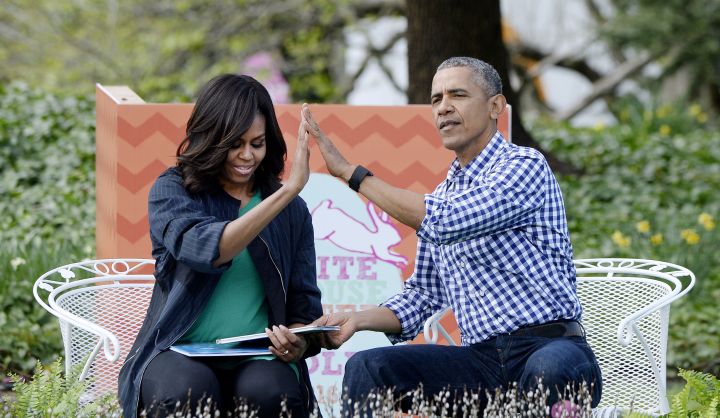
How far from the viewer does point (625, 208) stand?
7793mm

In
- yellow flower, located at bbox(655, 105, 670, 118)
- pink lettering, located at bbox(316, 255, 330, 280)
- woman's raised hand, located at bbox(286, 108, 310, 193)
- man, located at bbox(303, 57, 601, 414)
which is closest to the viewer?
woman's raised hand, located at bbox(286, 108, 310, 193)

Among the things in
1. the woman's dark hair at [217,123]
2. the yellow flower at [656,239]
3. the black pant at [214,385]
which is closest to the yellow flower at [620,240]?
the yellow flower at [656,239]

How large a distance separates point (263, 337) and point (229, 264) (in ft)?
0.83

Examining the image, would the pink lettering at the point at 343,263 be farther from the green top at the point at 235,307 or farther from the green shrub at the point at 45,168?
the green shrub at the point at 45,168

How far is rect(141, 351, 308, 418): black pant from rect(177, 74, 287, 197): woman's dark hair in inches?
23.3

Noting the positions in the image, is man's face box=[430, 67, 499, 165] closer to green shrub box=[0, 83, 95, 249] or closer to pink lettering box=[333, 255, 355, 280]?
pink lettering box=[333, 255, 355, 280]

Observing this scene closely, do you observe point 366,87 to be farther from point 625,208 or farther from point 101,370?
point 101,370

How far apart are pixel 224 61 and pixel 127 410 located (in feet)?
32.0

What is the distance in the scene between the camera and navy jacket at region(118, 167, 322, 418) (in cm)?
356

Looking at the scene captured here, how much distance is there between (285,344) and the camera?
3590 millimetres

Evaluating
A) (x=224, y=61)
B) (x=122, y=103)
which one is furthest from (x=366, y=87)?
(x=122, y=103)

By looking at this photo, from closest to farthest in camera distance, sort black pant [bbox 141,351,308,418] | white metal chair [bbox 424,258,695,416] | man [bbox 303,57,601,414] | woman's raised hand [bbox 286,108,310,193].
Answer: black pant [bbox 141,351,308,418] < woman's raised hand [bbox 286,108,310,193] < man [bbox 303,57,601,414] < white metal chair [bbox 424,258,695,416]

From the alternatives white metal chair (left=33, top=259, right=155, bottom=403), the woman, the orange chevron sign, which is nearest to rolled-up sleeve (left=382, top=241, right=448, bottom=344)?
the woman

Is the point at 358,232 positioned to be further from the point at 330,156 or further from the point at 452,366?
the point at 452,366
